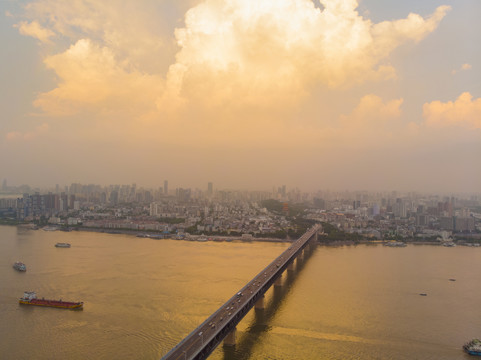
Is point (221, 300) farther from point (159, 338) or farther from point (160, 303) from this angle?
point (159, 338)

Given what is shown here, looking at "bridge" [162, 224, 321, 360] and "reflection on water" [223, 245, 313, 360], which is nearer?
→ "bridge" [162, 224, 321, 360]

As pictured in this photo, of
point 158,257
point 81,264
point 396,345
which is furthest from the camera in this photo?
point 158,257

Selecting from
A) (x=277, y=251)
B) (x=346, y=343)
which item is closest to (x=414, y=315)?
(x=346, y=343)

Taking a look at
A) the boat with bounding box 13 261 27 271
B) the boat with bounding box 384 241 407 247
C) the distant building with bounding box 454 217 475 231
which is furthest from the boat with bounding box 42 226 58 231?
the distant building with bounding box 454 217 475 231

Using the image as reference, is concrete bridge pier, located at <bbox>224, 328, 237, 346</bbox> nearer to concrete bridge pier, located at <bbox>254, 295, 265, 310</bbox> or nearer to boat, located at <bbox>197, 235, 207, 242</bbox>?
concrete bridge pier, located at <bbox>254, 295, 265, 310</bbox>

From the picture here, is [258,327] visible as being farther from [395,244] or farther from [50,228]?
[50,228]

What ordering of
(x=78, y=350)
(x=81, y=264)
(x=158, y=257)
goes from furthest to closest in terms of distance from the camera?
(x=158, y=257)
(x=81, y=264)
(x=78, y=350)
